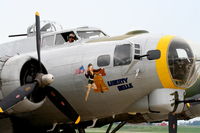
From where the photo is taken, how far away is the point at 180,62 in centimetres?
1052

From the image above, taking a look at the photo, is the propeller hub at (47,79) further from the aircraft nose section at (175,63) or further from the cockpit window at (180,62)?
the cockpit window at (180,62)

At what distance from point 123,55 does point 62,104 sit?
2.23m

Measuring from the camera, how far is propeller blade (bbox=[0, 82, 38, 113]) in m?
10.2

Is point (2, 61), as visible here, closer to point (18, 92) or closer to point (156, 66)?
point (18, 92)

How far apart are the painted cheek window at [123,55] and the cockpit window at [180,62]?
106cm

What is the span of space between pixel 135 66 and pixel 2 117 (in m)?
4.23

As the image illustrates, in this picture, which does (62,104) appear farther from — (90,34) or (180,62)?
(180,62)

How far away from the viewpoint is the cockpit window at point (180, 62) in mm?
10336

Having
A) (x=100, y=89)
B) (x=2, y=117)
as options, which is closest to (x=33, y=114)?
(x=2, y=117)

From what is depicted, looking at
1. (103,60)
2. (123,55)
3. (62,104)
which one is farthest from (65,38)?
(123,55)

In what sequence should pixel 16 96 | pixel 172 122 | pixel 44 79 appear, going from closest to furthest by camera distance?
pixel 16 96, pixel 44 79, pixel 172 122

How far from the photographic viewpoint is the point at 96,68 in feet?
35.3

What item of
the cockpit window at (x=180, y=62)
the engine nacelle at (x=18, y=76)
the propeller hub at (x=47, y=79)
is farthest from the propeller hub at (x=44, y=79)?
the cockpit window at (x=180, y=62)

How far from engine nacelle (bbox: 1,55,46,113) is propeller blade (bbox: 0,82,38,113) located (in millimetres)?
171
